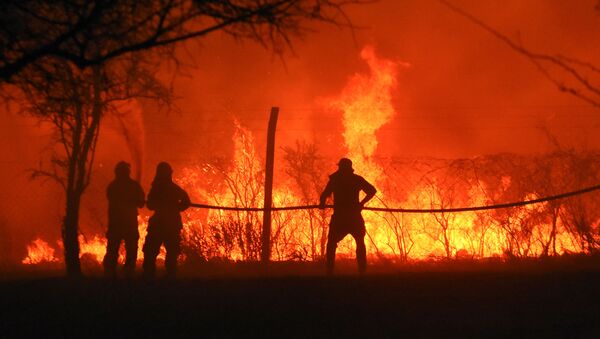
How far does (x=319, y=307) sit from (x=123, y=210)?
6304 millimetres

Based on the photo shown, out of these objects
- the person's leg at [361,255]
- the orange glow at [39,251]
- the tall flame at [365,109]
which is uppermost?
the tall flame at [365,109]

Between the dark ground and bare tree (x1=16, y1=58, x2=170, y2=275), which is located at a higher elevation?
bare tree (x1=16, y1=58, x2=170, y2=275)

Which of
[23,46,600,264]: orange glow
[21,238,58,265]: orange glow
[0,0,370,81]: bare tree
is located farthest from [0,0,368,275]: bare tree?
Answer: [21,238,58,265]: orange glow

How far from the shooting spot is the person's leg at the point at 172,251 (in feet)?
44.9

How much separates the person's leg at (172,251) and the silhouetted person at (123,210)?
2.56 ft

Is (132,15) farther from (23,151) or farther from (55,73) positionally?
(23,151)

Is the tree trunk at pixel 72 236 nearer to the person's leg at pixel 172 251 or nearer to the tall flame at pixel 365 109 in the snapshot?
the person's leg at pixel 172 251

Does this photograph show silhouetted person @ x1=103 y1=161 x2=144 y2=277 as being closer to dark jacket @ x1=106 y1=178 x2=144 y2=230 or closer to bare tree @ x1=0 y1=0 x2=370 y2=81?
dark jacket @ x1=106 y1=178 x2=144 y2=230

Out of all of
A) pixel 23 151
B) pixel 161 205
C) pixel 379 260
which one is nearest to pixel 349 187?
pixel 161 205

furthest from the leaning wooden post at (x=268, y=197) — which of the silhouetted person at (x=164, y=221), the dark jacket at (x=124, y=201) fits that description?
the dark jacket at (x=124, y=201)

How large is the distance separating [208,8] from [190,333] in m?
2.77

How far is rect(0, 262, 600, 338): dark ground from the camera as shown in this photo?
8.09 m

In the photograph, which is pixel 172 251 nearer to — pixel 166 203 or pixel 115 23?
pixel 166 203

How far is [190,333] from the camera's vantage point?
799 cm
